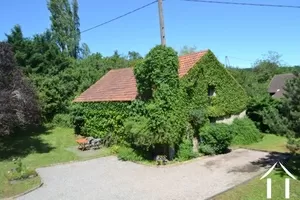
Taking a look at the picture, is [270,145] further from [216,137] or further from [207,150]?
[207,150]

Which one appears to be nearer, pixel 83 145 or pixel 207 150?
pixel 207 150

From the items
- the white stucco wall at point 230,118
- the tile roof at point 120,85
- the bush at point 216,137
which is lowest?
the bush at point 216,137

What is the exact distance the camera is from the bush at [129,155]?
17109 millimetres

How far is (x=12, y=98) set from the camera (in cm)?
1730

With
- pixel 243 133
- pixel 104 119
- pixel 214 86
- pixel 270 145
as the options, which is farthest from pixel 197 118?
pixel 104 119

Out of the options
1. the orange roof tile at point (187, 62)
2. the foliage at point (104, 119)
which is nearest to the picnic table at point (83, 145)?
the foliage at point (104, 119)

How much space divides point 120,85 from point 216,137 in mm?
8493

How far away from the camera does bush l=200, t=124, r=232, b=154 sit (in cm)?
1773

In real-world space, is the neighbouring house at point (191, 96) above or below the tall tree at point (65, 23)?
below

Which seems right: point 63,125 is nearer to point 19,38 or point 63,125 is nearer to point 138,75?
point 19,38

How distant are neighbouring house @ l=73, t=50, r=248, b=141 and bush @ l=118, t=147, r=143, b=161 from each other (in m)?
2.18

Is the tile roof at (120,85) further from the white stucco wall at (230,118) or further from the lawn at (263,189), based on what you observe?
the lawn at (263,189)

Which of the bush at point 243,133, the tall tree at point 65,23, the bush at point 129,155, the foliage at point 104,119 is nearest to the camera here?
the bush at point 129,155

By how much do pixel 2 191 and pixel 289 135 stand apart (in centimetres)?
1201
